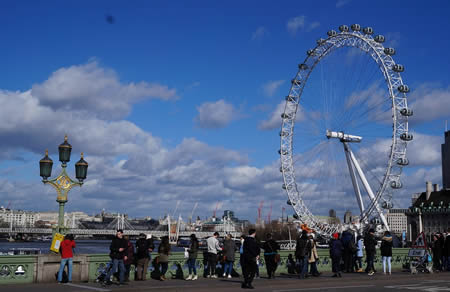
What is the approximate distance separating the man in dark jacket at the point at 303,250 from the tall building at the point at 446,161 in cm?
14763

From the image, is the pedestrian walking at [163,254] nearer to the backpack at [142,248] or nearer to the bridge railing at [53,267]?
the backpack at [142,248]

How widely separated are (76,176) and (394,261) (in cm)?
1765

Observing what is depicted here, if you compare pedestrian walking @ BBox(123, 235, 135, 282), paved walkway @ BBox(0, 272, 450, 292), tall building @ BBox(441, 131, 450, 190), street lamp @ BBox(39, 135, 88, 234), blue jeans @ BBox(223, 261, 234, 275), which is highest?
tall building @ BBox(441, 131, 450, 190)

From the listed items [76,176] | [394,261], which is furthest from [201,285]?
[394,261]

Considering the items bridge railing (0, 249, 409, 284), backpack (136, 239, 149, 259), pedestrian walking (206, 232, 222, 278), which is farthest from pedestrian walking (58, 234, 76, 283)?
pedestrian walking (206, 232, 222, 278)

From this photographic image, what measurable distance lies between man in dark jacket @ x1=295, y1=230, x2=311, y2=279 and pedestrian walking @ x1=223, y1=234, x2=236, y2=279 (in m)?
2.69

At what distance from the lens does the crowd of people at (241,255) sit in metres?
19.6

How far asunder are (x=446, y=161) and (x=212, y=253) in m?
153

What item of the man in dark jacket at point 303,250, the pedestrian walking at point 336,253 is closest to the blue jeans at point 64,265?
the man in dark jacket at point 303,250

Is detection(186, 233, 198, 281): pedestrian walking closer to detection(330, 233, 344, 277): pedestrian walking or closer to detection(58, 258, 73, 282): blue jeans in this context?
detection(58, 258, 73, 282): blue jeans

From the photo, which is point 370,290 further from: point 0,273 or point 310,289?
point 0,273

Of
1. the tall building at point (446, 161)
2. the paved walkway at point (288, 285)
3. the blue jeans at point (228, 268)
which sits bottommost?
the paved walkway at point (288, 285)

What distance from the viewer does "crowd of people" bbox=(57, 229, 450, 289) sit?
64.4 ft

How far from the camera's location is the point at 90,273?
20.9m
